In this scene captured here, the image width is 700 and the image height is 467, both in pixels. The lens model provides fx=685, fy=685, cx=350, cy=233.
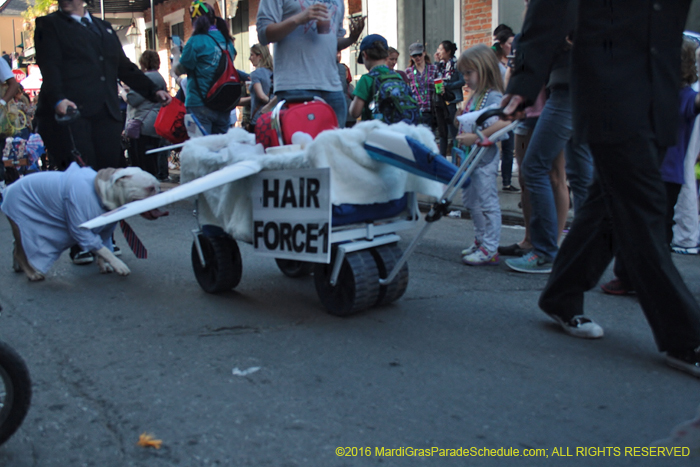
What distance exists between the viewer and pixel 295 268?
426 centimetres

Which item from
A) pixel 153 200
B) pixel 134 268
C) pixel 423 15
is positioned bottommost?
pixel 134 268

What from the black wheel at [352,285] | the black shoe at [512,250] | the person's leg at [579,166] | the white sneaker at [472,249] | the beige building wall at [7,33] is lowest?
the black shoe at [512,250]

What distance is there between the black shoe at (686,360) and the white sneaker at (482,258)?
78.8 inches

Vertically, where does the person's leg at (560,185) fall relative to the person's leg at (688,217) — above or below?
above

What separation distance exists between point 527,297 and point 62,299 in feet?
8.67

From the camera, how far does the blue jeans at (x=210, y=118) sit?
19.7 ft

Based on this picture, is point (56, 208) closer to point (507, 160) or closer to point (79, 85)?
point (79, 85)

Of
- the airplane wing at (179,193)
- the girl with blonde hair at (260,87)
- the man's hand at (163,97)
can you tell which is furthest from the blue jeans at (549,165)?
the girl with blonde hair at (260,87)

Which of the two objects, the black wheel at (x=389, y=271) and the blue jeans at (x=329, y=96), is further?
the blue jeans at (x=329, y=96)

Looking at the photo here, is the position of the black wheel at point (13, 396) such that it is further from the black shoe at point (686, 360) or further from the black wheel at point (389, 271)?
the black shoe at point (686, 360)

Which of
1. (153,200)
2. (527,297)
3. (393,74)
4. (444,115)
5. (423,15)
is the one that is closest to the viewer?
(153,200)

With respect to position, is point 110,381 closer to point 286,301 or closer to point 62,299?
point 286,301

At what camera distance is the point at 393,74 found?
5.45 m

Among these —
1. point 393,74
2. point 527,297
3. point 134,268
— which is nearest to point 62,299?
point 134,268
